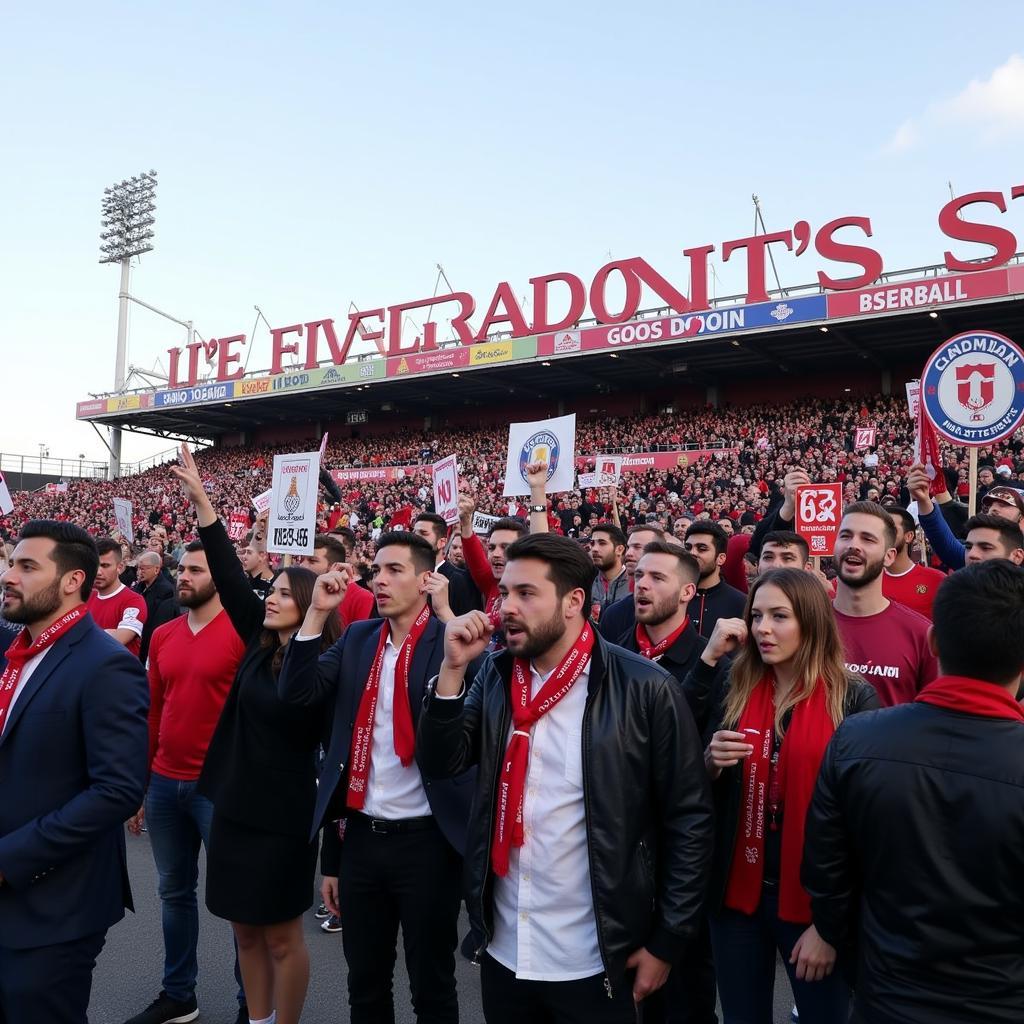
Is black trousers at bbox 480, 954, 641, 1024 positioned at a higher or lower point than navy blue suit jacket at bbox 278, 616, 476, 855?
lower

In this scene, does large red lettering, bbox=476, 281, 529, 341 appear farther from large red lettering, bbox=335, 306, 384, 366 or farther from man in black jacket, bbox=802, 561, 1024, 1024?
man in black jacket, bbox=802, 561, 1024, 1024

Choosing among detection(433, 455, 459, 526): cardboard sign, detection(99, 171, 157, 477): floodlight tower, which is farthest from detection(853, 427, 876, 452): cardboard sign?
detection(99, 171, 157, 477): floodlight tower

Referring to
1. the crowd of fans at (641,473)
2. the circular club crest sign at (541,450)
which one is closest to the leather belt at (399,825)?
the circular club crest sign at (541,450)

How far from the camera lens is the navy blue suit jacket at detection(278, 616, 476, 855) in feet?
9.91

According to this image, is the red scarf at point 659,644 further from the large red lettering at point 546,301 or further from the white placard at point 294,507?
the large red lettering at point 546,301

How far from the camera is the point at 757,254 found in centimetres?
2525

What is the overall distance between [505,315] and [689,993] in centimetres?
2819

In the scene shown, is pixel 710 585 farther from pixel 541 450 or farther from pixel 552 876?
pixel 541 450

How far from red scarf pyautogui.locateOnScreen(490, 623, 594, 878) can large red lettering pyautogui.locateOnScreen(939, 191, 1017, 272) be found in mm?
23135

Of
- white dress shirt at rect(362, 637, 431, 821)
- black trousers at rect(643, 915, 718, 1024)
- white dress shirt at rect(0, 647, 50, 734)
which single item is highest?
white dress shirt at rect(0, 647, 50, 734)

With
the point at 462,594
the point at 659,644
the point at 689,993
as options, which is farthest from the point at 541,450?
the point at 689,993

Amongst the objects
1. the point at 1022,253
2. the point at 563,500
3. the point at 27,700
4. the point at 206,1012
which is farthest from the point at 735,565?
the point at 1022,253

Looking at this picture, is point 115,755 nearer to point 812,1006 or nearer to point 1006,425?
point 812,1006

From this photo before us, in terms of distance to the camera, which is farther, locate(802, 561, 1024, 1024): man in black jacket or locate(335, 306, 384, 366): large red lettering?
locate(335, 306, 384, 366): large red lettering
